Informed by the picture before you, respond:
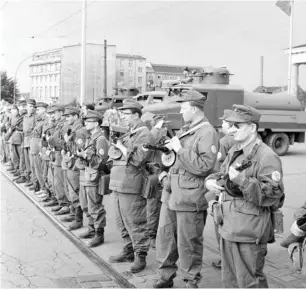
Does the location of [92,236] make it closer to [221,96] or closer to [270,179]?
[270,179]

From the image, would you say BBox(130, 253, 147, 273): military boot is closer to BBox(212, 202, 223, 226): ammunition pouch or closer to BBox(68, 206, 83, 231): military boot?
BBox(212, 202, 223, 226): ammunition pouch

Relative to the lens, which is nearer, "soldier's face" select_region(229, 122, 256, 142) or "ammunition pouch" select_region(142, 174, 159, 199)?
"soldier's face" select_region(229, 122, 256, 142)

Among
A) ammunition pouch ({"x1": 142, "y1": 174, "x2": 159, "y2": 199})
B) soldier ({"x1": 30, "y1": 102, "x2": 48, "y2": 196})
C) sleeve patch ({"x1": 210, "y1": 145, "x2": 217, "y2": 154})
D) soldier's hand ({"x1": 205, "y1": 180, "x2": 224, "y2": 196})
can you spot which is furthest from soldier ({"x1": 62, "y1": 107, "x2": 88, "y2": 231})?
soldier's hand ({"x1": 205, "y1": 180, "x2": 224, "y2": 196})

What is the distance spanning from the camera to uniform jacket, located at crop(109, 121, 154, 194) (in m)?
5.80

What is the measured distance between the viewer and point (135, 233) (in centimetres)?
585

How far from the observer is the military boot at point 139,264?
5.69 metres

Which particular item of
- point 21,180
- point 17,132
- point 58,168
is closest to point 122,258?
point 58,168

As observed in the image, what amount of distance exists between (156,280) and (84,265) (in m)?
1.11

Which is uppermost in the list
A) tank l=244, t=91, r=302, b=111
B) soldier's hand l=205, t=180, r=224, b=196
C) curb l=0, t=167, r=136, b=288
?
tank l=244, t=91, r=302, b=111

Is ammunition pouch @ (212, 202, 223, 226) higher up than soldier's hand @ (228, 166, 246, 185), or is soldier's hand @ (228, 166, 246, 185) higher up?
soldier's hand @ (228, 166, 246, 185)

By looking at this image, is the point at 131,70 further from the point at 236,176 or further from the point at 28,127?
the point at 236,176

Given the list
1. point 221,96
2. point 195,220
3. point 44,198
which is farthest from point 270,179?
point 221,96

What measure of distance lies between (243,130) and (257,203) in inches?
26.5

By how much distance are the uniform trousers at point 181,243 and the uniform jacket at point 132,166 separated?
32.6 inches
